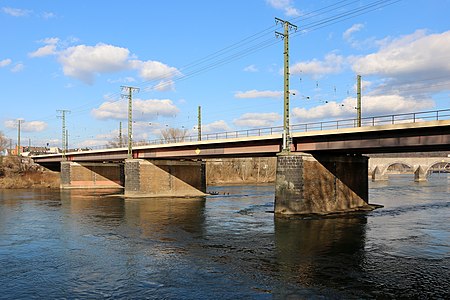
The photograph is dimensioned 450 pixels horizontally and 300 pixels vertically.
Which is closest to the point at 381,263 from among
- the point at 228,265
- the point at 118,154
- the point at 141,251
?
the point at 228,265

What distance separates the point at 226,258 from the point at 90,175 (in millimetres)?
74794

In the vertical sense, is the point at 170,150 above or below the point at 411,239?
above

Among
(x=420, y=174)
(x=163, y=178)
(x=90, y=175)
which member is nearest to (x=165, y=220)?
(x=163, y=178)

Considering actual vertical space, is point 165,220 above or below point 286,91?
below

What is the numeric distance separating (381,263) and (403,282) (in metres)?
3.35

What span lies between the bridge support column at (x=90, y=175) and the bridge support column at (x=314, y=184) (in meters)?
58.3

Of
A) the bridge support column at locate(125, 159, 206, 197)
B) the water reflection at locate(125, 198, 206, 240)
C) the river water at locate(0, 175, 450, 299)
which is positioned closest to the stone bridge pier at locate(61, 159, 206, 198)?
the bridge support column at locate(125, 159, 206, 197)

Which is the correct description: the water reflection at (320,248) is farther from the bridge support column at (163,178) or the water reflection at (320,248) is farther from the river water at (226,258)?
the bridge support column at (163,178)

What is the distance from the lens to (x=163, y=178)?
62.9 metres

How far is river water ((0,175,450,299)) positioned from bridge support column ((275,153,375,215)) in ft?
7.41

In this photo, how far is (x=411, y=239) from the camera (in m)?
25.3

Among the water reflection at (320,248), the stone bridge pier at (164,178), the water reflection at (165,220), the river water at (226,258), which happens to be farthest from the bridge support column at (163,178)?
the water reflection at (320,248)

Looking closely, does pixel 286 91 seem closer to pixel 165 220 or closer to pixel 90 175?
pixel 165 220

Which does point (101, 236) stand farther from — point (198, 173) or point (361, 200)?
point (198, 173)
